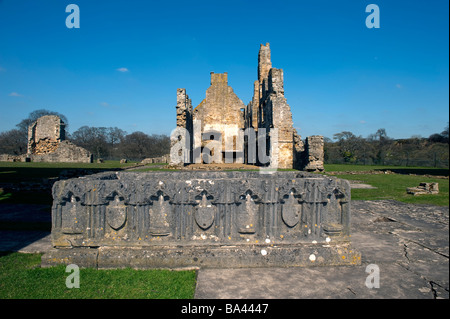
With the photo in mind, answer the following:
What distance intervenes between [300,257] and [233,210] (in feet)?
3.37

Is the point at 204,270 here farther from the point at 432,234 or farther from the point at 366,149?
the point at 366,149

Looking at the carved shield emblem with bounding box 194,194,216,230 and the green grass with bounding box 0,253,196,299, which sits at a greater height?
the carved shield emblem with bounding box 194,194,216,230

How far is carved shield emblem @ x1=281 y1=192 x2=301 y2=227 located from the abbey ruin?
1462cm

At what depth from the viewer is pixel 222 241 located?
11.8ft

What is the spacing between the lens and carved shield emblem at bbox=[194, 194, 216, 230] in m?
3.57

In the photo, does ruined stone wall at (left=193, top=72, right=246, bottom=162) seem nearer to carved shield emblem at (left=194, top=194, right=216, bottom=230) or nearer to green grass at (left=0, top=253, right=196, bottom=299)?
carved shield emblem at (left=194, top=194, right=216, bottom=230)

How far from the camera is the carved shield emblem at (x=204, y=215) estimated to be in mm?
3574

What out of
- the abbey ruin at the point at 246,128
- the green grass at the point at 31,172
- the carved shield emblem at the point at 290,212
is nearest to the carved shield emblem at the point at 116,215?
the carved shield emblem at the point at 290,212

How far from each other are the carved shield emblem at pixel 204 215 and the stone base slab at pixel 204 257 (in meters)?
0.29

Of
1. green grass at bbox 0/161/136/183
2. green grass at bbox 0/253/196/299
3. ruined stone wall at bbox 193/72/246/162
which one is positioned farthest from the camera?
ruined stone wall at bbox 193/72/246/162

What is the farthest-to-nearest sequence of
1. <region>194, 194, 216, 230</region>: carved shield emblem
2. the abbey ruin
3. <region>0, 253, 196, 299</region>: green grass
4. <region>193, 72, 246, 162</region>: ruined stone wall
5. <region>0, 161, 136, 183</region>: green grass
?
<region>193, 72, 246, 162</region>: ruined stone wall → the abbey ruin → <region>0, 161, 136, 183</region>: green grass → <region>194, 194, 216, 230</region>: carved shield emblem → <region>0, 253, 196, 299</region>: green grass

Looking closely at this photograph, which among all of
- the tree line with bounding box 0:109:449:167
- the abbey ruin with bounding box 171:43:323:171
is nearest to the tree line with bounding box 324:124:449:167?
the tree line with bounding box 0:109:449:167

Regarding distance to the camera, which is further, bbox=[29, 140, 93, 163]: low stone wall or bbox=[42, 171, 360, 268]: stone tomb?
bbox=[29, 140, 93, 163]: low stone wall

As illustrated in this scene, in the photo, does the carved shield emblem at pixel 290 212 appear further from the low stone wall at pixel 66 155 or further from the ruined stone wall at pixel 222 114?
the low stone wall at pixel 66 155
